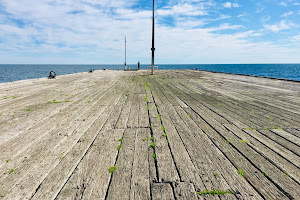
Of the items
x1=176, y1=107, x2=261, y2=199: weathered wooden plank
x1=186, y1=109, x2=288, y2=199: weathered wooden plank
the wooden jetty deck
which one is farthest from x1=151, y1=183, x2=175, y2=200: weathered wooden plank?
x1=186, y1=109, x2=288, y2=199: weathered wooden plank

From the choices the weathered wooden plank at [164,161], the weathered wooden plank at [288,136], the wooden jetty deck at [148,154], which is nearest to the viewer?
the wooden jetty deck at [148,154]

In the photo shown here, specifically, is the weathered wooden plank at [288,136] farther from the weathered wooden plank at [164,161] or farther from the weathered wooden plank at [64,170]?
the weathered wooden plank at [64,170]

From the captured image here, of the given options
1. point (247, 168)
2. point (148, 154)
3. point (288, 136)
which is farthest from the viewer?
point (288, 136)

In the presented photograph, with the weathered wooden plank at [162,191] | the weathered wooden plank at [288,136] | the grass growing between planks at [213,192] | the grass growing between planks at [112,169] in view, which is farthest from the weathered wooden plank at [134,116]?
the weathered wooden plank at [288,136]

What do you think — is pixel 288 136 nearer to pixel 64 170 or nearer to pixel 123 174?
pixel 123 174

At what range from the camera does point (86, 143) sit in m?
2.76

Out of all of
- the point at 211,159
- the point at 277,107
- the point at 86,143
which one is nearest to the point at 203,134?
the point at 211,159

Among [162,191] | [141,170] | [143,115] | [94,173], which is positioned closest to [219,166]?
[162,191]

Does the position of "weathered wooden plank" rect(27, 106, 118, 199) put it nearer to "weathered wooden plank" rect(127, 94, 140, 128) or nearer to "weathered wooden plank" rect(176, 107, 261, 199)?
"weathered wooden plank" rect(127, 94, 140, 128)

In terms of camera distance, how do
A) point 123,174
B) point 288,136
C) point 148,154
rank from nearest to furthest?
point 123,174
point 148,154
point 288,136

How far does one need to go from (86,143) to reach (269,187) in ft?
8.03

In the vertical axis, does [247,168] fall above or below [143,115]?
below

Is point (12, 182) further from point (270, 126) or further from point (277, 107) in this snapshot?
point (277, 107)

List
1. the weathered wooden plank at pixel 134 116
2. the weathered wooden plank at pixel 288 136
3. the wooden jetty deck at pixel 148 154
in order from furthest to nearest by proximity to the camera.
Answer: the weathered wooden plank at pixel 134 116, the weathered wooden plank at pixel 288 136, the wooden jetty deck at pixel 148 154
